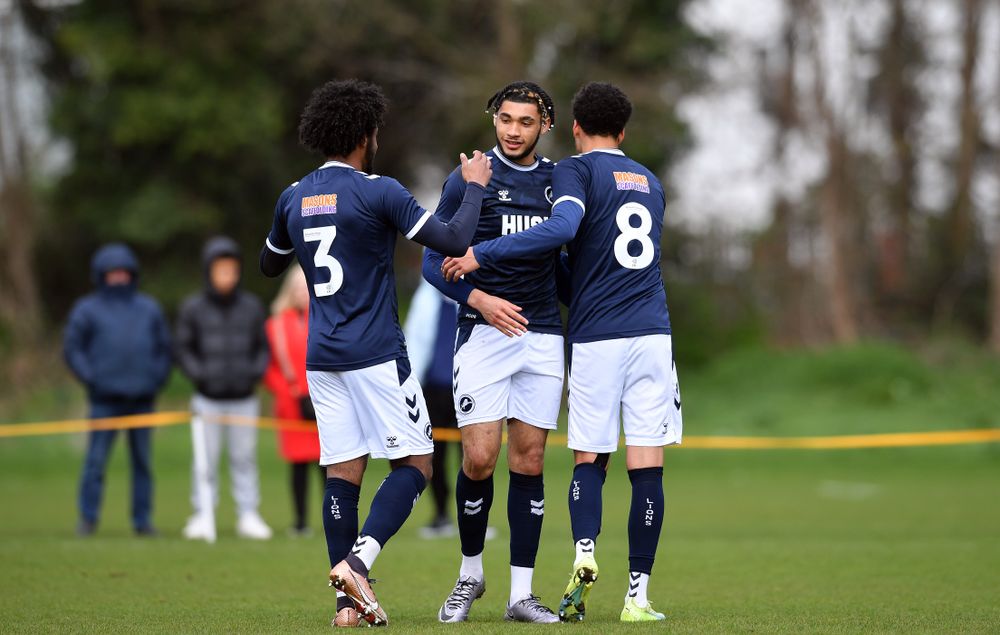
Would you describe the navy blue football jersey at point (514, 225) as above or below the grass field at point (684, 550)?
above

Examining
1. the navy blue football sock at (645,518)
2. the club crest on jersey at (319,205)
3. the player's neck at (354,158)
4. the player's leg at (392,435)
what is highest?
the player's neck at (354,158)

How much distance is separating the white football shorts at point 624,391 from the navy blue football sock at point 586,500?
0.36 feet

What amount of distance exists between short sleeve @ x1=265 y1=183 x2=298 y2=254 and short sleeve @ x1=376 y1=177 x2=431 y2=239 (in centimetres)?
47

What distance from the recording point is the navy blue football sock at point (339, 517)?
5910mm

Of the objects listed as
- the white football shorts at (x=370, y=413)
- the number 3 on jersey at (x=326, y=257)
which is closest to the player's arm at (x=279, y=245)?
the number 3 on jersey at (x=326, y=257)

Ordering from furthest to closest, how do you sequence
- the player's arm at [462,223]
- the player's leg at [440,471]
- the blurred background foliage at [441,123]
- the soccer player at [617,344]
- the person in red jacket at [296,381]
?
1. the blurred background foliage at [441,123]
2. the person in red jacket at [296,381]
3. the player's leg at [440,471]
4. the soccer player at [617,344]
5. the player's arm at [462,223]

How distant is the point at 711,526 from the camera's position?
38.1ft

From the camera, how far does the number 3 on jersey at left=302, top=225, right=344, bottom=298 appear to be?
5.78 metres

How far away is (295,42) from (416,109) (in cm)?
331

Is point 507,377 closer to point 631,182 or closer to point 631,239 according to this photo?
point 631,239

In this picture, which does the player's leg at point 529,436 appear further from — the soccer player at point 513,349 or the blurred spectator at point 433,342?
the blurred spectator at point 433,342

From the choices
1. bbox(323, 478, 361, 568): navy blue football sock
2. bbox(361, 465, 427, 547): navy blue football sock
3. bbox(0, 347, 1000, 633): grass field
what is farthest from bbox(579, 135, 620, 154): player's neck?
bbox(0, 347, 1000, 633): grass field

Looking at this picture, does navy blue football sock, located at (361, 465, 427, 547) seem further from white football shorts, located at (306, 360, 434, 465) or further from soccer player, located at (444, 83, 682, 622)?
soccer player, located at (444, 83, 682, 622)

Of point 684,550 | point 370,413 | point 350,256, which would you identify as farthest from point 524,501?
point 684,550
